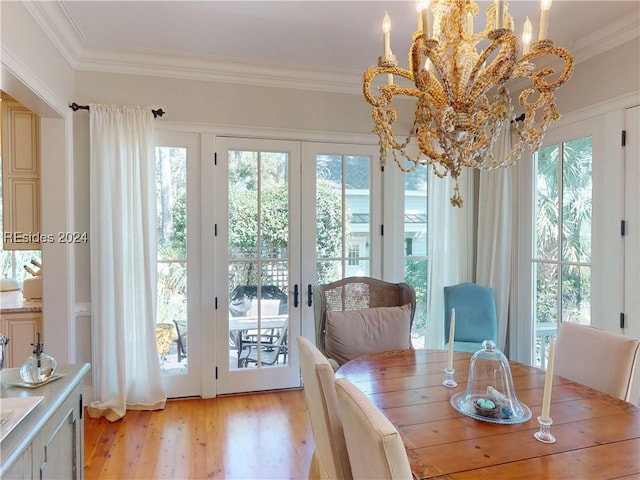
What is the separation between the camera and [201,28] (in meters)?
2.60

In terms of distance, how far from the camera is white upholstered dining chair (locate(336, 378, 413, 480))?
0.90m

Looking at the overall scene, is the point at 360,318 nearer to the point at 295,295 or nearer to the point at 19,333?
the point at 295,295

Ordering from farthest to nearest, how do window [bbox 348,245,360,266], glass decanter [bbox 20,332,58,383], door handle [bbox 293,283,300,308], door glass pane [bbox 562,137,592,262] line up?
window [bbox 348,245,360,266], door handle [bbox 293,283,300,308], door glass pane [bbox 562,137,592,262], glass decanter [bbox 20,332,58,383]

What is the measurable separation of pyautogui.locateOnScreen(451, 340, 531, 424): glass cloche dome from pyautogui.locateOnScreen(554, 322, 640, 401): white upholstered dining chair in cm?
55

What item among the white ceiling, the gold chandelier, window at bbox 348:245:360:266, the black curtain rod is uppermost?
the white ceiling

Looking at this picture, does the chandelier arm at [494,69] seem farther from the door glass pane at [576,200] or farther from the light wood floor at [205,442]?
the light wood floor at [205,442]

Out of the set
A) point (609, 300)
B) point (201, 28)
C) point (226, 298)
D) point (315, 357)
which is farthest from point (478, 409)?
point (201, 28)

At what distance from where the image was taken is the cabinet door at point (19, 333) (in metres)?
2.80

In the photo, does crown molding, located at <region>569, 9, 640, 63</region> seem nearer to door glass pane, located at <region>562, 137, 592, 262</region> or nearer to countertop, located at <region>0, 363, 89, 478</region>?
door glass pane, located at <region>562, 137, 592, 262</region>

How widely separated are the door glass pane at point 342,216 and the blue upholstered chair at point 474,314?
86 cm

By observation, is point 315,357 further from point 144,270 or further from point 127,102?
point 127,102

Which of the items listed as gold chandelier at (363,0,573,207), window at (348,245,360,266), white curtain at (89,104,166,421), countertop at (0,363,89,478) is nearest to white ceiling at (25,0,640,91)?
white curtain at (89,104,166,421)

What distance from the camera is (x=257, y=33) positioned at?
2664 millimetres

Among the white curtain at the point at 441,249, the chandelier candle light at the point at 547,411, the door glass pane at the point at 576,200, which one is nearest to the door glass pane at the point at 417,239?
the white curtain at the point at 441,249
